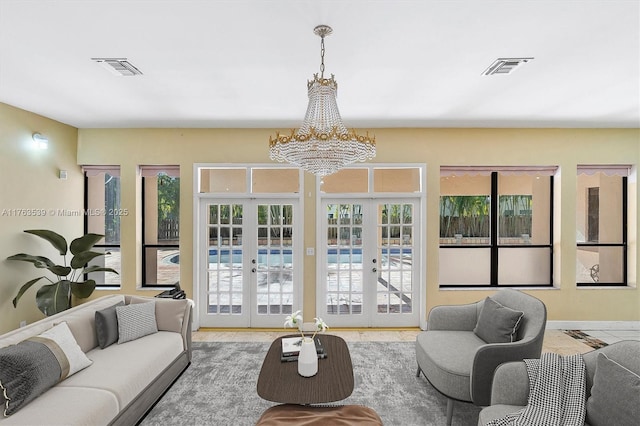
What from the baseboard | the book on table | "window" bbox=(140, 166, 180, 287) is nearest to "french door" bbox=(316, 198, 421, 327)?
the book on table

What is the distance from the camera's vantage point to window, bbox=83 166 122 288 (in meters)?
4.99

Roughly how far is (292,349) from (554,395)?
184 centimetres

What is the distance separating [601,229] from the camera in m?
5.03

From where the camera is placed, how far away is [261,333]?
15.4 feet

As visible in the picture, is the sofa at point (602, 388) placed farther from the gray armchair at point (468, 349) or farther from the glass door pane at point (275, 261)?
the glass door pane at point (275, 261)

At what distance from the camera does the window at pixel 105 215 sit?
4.99 metres

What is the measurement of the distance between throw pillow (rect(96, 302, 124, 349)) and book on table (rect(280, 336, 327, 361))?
150 cm

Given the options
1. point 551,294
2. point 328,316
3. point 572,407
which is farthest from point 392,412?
point 551,294

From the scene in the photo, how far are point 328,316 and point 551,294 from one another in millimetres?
3146

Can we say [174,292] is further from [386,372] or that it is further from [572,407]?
[572,407]

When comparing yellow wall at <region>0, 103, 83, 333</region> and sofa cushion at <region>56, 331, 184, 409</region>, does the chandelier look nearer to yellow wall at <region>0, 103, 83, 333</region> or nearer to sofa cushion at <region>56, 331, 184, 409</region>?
sofa cushion at <region>56, 331, 184, 409</region>

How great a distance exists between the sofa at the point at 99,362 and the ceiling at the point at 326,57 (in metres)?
2.10

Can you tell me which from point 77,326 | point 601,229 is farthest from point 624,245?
point 77,326

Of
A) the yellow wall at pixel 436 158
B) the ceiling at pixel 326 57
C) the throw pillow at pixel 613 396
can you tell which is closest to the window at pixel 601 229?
the yellow wall at pixel 436 158
